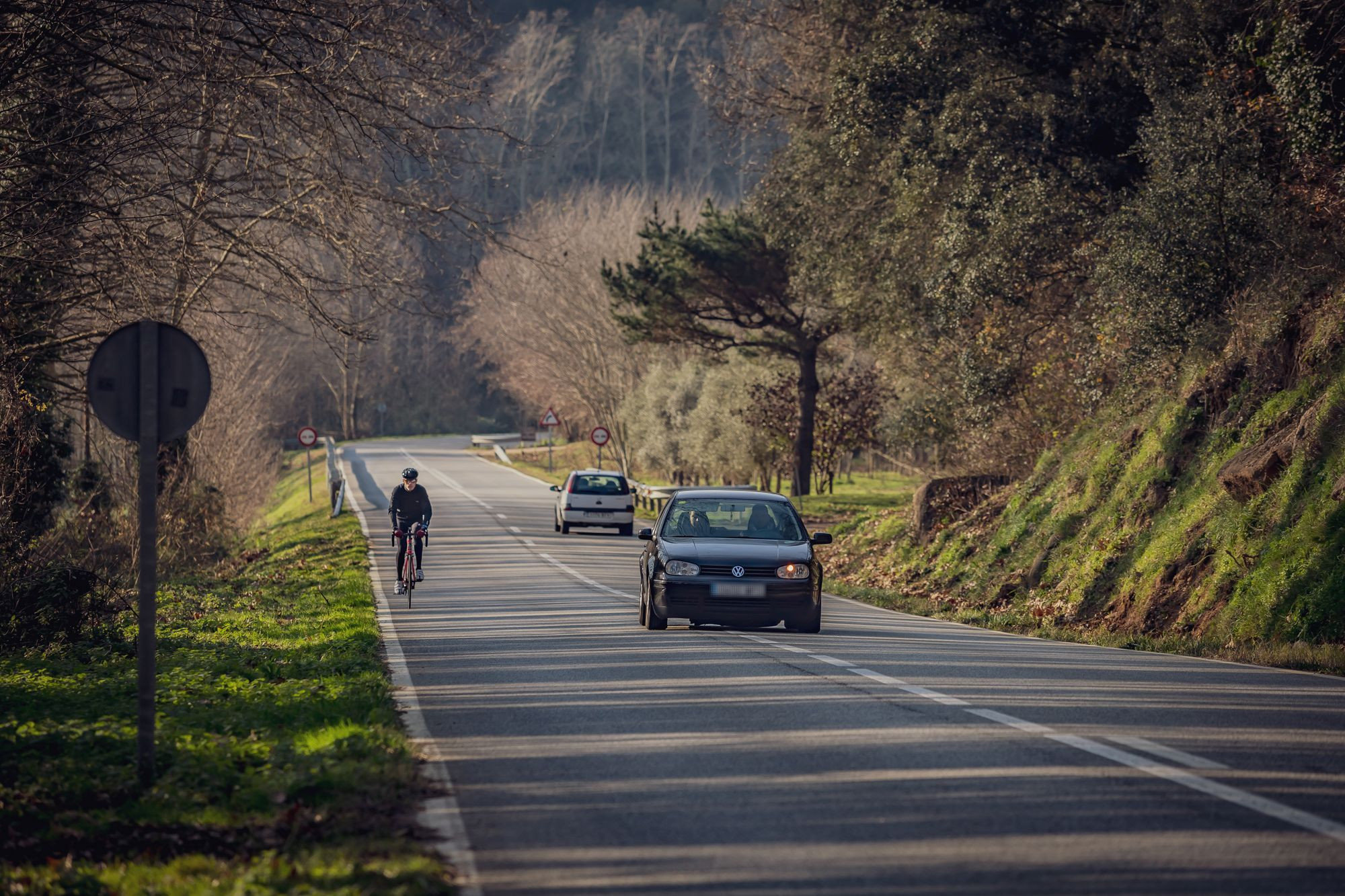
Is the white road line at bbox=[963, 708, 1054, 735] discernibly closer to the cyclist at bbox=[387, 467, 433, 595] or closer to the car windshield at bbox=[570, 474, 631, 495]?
the cyclist at bbox=[387, 467, 433, 595]

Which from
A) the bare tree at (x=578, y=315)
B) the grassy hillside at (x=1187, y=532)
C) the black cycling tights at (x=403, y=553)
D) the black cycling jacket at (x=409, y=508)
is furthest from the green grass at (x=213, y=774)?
the bare tree at (x=578, y=315)

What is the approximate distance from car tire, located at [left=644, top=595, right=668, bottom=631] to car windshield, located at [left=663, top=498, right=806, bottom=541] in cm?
84

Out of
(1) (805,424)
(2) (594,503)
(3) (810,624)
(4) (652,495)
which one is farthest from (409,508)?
(4) (652,495)

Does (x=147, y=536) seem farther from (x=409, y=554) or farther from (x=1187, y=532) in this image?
(x=1187, y=532)

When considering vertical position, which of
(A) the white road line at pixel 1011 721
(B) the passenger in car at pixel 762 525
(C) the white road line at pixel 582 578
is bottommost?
(C) the white road line at pixel 582 578

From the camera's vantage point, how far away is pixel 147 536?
290 inches

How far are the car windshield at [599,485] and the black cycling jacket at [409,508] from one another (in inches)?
715

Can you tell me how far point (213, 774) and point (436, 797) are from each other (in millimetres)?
1438

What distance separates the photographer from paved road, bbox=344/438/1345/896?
5.72m

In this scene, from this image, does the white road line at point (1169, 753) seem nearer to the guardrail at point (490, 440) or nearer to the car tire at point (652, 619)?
the car tire at point (652, 619)

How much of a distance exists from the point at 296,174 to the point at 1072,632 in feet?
40.1

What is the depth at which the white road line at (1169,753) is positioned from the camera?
752 cm

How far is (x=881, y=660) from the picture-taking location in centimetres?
1257

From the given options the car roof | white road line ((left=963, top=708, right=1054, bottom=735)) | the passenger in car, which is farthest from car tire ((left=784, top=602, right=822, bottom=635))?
white road line ((left=963, top=708, right=1054, bottom=735))
